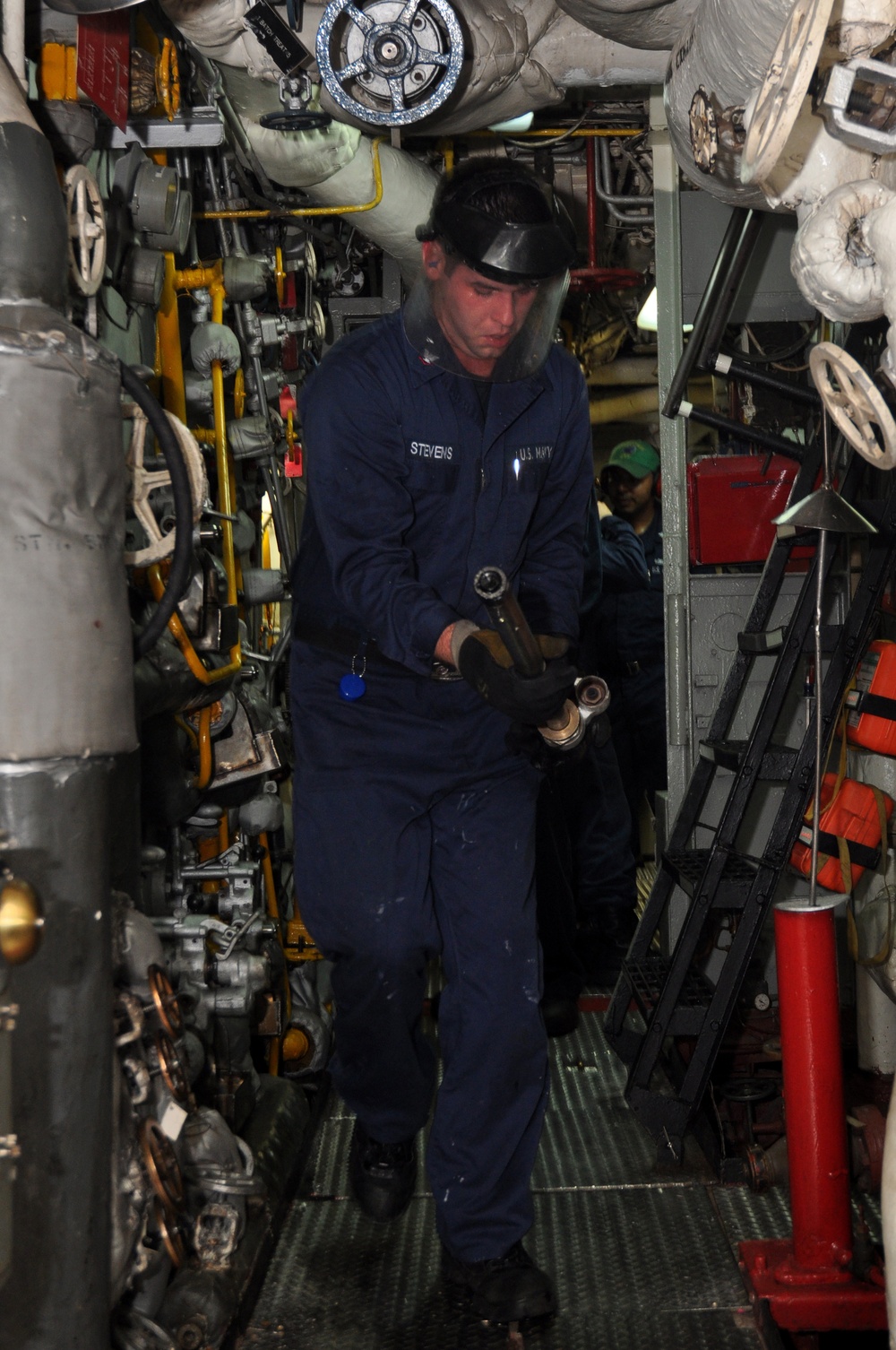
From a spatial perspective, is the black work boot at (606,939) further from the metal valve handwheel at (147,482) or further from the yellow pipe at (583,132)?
the metal valve handwheel at (147,482)

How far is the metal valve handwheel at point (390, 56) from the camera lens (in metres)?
2.68

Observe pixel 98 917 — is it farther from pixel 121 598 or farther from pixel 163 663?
pixel 163 663

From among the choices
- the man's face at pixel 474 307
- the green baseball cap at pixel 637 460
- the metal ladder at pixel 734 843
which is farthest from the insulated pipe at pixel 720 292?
the green baseball cap at pixel 637 460

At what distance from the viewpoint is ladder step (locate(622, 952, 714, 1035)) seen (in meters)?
3.29

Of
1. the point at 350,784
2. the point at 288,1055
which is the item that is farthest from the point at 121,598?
the point at 288,1055

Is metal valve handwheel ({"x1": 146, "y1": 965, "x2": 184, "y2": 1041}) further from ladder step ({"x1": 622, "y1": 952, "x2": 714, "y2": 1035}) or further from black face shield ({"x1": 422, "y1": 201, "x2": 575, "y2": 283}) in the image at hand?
ladder step ({"x1": 622, "y1": 952, "x2": 714, "y2": 1035})

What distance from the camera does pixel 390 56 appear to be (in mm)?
2707

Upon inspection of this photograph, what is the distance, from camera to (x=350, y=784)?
9.19 feet

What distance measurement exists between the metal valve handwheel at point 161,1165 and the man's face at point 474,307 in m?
1.65

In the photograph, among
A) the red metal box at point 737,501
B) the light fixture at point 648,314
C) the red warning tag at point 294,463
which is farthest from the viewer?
the light fixture at point 648,314

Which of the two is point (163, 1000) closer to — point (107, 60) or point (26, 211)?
point (26, 211)

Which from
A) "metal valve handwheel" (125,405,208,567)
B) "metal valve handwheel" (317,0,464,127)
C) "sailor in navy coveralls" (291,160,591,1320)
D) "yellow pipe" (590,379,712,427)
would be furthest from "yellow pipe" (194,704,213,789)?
"yellow pipe" (590,379,712,427)

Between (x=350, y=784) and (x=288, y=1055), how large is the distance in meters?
1.34

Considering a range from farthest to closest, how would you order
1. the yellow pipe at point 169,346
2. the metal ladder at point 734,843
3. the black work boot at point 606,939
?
the black work boot at point 606,939
the metal ladder at point 734,843
the yellow pipe at point 169,346
